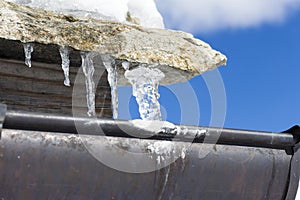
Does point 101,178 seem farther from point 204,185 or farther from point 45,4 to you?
point 45,4

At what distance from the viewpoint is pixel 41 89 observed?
288 cm

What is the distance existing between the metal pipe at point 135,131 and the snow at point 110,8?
1.51 metres

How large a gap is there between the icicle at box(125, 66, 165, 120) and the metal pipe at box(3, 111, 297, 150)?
103 cm

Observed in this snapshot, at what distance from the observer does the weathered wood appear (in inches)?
107

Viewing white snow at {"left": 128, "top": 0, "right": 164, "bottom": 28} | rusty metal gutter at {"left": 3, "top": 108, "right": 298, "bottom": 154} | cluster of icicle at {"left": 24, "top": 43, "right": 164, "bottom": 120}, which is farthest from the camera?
white snow at {"left": 128, "top": 0, "right": 164, "bottom": 28}

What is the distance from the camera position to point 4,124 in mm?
1188

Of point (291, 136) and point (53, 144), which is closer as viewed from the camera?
point (53, 144)

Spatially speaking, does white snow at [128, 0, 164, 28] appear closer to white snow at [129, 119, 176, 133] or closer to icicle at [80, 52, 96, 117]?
icicle at [80, 52, 96, 117]

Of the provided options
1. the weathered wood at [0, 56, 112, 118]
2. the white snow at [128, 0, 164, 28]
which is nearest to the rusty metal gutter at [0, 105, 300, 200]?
the weathered wood at [0, 56, 112, 118]

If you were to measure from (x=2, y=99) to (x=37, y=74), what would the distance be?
235 millimetres

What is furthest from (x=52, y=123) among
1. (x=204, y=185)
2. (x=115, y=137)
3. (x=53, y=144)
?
(x=204, y=185)

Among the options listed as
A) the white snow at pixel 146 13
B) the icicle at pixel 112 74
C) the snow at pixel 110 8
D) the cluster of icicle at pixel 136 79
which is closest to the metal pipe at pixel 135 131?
the cluster of icicle at pixel 136 79

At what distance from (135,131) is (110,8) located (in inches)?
70.1

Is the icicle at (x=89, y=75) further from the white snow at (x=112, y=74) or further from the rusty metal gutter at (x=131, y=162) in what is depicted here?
the rusty metal gutter at (x=131, y=162)
